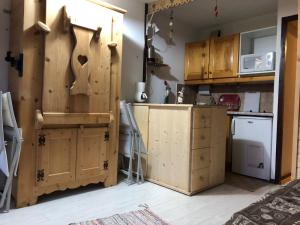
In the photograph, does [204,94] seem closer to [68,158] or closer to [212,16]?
[212,16]

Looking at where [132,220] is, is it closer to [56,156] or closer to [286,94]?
[56,156]

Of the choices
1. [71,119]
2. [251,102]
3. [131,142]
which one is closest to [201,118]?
[131,142]

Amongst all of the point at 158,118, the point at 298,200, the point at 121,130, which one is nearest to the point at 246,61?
the point at 158,118

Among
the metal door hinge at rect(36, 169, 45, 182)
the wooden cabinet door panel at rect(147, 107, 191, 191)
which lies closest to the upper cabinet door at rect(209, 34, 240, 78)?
the wooden cabinet door panel at rect(147, 107, 191, 191)

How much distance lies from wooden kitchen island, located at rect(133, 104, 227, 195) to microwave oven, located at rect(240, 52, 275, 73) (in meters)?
0.96

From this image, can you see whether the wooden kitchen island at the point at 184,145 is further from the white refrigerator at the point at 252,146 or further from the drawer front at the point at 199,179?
the white refrigerator at the point at 252,146

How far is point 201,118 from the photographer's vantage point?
2.76m

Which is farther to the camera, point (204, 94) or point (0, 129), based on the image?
point (204, 94)

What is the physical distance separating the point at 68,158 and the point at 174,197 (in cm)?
116

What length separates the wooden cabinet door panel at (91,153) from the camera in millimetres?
2609

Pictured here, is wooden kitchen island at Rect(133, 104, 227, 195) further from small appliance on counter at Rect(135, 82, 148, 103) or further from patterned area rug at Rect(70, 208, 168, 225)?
patterned area rug at Rect(70, 208, 168, 225)

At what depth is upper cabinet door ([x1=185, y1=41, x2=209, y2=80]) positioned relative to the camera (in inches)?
165

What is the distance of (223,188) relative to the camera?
2941 mm

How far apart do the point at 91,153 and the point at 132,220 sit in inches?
37.1
